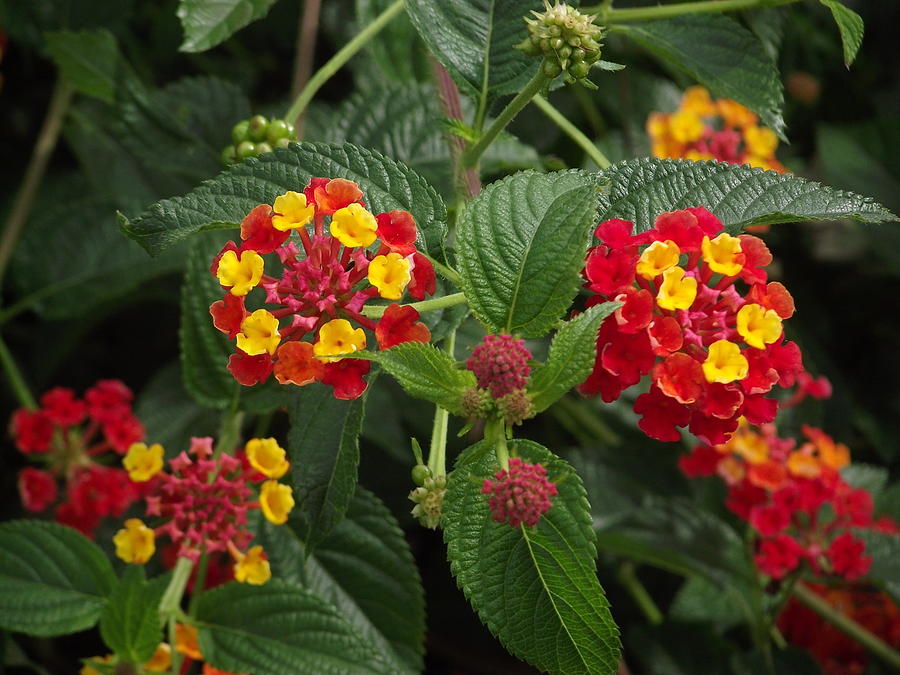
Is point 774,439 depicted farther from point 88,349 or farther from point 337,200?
point 88,349

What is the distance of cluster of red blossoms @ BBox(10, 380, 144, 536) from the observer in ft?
4.54

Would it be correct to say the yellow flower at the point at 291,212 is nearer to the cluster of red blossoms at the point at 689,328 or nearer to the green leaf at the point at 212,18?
the cluster of red blossoms at the point at 689,328

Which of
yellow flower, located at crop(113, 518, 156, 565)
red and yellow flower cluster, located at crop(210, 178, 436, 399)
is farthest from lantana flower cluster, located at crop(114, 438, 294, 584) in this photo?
red and yellow flower cluster, located at crop(210, 178, 436, 399)

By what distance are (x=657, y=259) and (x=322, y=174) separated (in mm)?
330

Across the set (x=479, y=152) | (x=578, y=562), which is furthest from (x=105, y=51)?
(x=578, y=562)

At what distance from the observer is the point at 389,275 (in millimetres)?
823

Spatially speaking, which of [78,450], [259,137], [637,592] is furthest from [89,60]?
[637,592]

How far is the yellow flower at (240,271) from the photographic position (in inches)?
32.6

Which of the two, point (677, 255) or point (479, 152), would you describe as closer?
point (677, 255)

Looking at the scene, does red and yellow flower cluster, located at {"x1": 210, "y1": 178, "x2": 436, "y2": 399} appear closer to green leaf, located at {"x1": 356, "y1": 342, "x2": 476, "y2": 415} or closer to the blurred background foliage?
green leaf, located at {"x1": 356, "y1": 342, "x2": 476, "y2": 415}

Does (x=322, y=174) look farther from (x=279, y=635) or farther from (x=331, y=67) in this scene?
(x=279, y=635)

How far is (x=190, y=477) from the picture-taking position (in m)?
1.08

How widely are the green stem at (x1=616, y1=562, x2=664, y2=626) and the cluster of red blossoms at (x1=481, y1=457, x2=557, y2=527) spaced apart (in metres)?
0.91

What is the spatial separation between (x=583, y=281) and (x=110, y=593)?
0.65 meters
